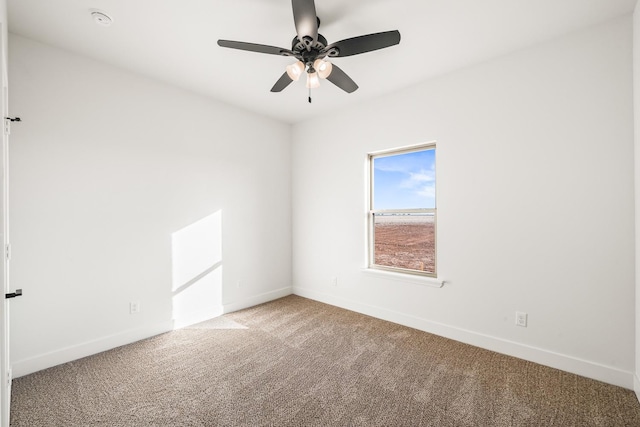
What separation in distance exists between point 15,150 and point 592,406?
184 inches

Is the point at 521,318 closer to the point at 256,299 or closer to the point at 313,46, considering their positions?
the point at 313,46

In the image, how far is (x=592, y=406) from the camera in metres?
1.99

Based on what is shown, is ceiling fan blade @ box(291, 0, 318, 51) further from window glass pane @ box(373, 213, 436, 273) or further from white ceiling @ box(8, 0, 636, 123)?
window glass pane @ box(373, 213, 436, 273)

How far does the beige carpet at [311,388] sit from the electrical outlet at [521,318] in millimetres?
Result: 321

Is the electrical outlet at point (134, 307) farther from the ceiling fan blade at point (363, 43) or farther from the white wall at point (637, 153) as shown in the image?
the white wall at point (637, 153)

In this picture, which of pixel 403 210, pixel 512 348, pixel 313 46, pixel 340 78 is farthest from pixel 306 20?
pixel 512 348

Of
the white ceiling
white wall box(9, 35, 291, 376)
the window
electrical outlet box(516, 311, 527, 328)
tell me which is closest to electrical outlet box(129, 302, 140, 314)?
white wall box(9, 35, 291, 376)

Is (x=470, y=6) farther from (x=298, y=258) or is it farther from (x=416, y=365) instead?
(x=298, y=258)

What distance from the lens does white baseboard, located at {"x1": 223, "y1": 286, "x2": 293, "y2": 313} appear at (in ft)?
12.6

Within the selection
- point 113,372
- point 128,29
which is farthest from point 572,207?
point 113,372

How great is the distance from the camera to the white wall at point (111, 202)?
240cm

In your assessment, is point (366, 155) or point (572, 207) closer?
point (572, 207)

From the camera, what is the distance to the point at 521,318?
103 inches

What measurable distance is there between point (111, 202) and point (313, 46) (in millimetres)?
2356
